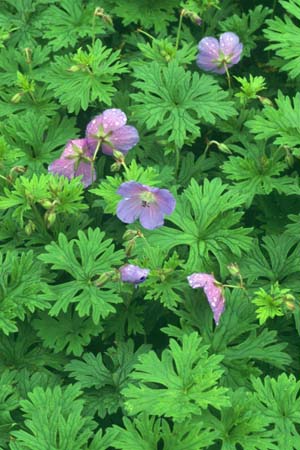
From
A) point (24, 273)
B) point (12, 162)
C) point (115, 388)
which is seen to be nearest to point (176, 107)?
point (12, 162)

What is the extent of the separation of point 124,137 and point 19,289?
1.90 feet

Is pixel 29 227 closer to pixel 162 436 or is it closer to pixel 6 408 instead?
pixel 6 408

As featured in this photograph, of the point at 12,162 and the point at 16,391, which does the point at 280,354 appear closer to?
the point at 16,391

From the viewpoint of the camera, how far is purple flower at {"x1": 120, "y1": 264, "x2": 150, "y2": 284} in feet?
6.78

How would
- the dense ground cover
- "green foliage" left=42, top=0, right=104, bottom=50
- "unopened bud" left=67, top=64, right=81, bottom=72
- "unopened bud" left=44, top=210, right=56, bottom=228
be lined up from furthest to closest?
"green foliage" left=42, top=0, right=104, bottom=50
"unopened bud" left=67, top=64, right=81, bottom=72
"unopened bud" left=44, top=210, right=56, bottom=228
the dense ground cover

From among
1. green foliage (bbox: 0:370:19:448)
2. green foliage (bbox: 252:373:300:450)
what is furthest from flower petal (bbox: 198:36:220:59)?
green foliage (bbox: 0:370:19:448)

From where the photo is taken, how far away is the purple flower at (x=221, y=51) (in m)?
2.62

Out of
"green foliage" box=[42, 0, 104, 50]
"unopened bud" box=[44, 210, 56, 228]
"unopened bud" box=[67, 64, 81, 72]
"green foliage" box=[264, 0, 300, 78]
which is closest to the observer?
"unopened bud" box=[44, 210, 56, 228]

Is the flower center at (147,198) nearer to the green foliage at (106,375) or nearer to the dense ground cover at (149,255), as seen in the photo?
the dense ground cover at (149,255)

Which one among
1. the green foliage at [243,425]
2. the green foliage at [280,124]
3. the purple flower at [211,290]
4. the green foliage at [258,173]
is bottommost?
the green foliage at [243,425]

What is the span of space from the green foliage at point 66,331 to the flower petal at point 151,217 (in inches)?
12.6

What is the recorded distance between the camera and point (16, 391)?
2053 mm

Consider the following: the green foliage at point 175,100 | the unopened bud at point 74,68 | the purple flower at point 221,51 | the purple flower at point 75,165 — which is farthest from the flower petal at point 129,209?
the purple flower at point 221,51

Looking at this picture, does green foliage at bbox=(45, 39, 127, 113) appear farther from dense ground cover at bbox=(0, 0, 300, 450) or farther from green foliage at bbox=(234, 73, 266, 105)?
green foliage at bbox=(234, 73, 266, 105)
